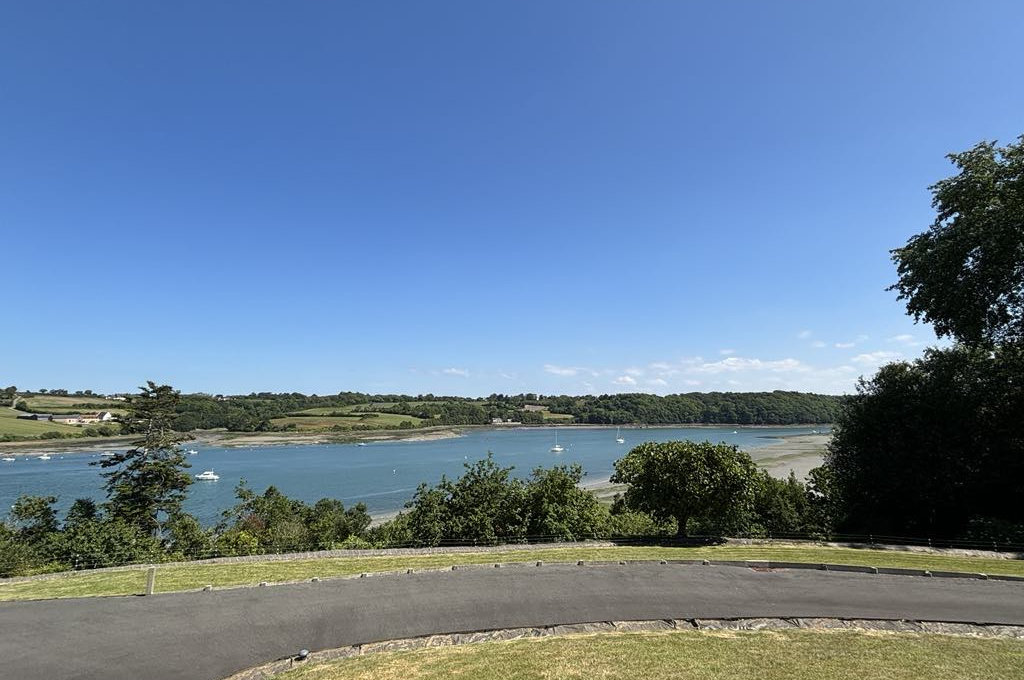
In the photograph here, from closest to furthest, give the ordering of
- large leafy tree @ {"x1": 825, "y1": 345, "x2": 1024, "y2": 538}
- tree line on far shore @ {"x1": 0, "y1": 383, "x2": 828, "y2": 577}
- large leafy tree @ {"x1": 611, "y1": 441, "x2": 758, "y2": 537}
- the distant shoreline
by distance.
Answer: large leafy tree @ {"x1": 611, "y1": 441, "x2": 758, "y2": 537} < tree line on far shore @ {"x1": 0, "y1": 383, "x2": 828, "y2": 577} < large leafy tree @ {"x1": 825, "y1": 345, "x2": 1024, "y2": 538} < the distant shoreline

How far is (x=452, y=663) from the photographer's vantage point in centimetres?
902

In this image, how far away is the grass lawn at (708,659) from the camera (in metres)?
8.27

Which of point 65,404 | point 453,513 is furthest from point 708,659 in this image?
point 65,404

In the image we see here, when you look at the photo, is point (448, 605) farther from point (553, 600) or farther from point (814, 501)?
point (814, 501)

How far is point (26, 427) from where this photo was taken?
128m

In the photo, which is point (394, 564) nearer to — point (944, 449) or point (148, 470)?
point (944, 449)

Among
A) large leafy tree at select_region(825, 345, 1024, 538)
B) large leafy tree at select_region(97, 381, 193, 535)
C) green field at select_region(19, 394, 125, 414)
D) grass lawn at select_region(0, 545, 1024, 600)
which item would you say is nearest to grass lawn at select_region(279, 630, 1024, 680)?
grass lawn at select_region(0, 545, 1024, 600)

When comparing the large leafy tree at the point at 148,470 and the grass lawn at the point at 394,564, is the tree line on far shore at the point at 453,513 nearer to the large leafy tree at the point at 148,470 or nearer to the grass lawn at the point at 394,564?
the large leafy tree at the point at 148,470

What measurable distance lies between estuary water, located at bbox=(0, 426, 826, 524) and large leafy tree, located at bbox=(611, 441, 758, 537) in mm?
38324

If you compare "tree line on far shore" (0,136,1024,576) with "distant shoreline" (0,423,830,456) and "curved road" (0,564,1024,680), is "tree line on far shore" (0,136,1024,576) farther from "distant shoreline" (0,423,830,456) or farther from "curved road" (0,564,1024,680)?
"distant shoreline" (0,423,830,456)

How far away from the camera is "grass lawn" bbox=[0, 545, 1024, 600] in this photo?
14.8 metres

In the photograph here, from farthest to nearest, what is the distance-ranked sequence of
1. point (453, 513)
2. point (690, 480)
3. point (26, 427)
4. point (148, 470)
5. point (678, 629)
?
Answer: point (26, 427) < point (148, 470) < point (453, 513) < point (690, 480) < point (678, 629)

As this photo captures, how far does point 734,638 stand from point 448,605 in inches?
254

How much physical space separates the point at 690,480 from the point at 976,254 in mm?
16360
